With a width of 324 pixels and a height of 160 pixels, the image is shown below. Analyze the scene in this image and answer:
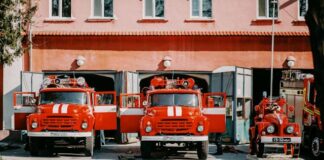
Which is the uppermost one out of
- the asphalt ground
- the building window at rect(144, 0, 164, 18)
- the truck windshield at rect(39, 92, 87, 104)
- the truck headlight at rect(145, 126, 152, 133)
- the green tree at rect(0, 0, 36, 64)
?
the building window at rect(144, 0, 164, 18)

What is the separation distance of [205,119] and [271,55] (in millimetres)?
9661

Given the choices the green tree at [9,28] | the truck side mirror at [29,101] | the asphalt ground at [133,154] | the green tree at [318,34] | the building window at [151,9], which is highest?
the building window at [151,9]

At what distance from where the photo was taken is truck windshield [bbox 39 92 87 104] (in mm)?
18391

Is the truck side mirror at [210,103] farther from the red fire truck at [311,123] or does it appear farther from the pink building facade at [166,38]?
the pink building facade at [166,38]

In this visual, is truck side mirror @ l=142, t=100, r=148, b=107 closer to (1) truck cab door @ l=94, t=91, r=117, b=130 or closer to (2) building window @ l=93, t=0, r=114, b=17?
(1) truck cab door @ l=94, t=91, r=117, b=130

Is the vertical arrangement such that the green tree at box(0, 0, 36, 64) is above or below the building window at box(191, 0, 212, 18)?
below

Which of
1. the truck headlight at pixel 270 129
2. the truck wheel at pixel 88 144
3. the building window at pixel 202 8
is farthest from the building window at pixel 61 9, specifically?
the truck headlight at pixel 270 129

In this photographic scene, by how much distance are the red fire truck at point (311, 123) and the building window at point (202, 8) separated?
8407mm

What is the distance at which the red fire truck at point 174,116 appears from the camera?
16.8 metres

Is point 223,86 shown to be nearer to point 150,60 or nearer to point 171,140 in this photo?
point 150,60

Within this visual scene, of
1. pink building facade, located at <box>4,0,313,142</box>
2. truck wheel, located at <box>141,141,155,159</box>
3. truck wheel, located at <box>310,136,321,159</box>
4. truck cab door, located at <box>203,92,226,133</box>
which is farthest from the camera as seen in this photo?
pink building facade, located at <box>4,0,313,142</box>

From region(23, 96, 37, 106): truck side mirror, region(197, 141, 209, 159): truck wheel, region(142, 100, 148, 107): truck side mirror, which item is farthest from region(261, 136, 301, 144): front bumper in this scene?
region(23, 96, 37, 106): truck side mirror

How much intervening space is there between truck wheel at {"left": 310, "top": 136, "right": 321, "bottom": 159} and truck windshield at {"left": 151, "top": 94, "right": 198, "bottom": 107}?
11.7 feet

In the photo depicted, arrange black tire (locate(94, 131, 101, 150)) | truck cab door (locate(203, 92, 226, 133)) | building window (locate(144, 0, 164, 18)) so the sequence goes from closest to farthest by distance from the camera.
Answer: truck cab door (locate(203, 92, 226, 133)) → black tire (locate(94, 131, 101, 150)) → building window (locate(144, 0, 164, 18))
